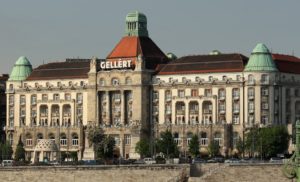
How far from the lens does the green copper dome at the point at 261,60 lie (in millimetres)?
187375

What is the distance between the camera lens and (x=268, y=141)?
17050cm

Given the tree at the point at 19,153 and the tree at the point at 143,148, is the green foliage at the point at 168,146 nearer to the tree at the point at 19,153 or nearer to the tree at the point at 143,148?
the tree at the point at 143,148

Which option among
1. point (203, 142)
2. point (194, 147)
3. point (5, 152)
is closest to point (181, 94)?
point (203, 142)

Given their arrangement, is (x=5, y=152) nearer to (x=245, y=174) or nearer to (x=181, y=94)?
(x=181, y=94)

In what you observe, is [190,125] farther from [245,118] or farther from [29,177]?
[29,177]

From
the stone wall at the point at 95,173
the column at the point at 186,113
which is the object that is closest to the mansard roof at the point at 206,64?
the column at the point at 186,113

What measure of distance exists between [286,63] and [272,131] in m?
25.6

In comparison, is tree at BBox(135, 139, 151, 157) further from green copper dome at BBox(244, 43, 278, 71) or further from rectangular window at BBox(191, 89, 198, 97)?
green copper dome at BBox(244, 43, 278, 71)

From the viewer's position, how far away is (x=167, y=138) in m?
179

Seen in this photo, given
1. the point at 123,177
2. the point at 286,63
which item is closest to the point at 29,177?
the point at 123,177

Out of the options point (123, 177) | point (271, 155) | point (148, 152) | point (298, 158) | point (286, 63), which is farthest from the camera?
point (286, 63)

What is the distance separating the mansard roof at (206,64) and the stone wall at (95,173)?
5132 centimetres

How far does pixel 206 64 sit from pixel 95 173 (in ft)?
180

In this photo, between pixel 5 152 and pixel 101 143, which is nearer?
pixel 101 143
